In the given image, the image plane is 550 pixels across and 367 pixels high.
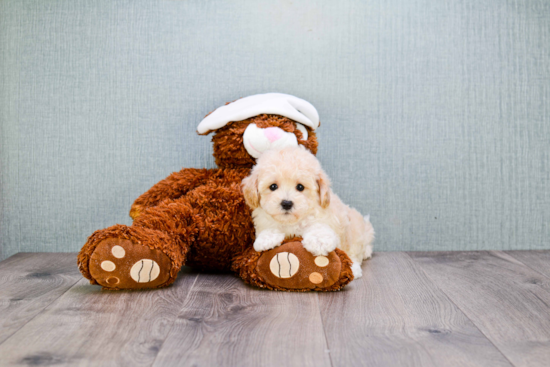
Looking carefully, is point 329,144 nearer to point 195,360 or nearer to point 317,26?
point 317,26

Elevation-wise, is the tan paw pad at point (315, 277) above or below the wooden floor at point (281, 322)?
above

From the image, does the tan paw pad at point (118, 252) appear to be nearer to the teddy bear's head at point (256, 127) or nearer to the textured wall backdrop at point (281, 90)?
the teddy bear's head at point (256, 127)

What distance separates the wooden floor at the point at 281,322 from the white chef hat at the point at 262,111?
0.48 metres

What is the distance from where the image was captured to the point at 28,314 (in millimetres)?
1099

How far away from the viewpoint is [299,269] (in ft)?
4.12

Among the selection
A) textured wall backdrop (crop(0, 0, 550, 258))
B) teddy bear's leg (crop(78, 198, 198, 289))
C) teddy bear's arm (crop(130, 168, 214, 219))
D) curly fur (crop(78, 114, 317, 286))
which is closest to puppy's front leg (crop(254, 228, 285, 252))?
curly fur (crop(78, 114, 317, 286))

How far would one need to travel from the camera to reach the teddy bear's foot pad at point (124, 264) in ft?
3.96

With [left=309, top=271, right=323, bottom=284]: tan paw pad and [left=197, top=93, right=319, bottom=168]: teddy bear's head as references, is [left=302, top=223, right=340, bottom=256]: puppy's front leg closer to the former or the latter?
[left=309, top=271, right=323, bottom=284]: tan paw pad

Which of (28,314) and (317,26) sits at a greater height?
(317,26)

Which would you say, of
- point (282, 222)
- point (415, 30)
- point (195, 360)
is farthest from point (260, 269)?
point (415, 30)

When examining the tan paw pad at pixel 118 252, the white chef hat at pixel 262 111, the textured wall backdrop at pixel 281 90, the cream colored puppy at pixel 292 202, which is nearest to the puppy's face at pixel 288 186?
the cream colored puppy at pixel 292 202

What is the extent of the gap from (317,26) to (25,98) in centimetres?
111

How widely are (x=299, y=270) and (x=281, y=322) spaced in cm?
23

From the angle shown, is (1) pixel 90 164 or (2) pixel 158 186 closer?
(2) pixel 158 186
